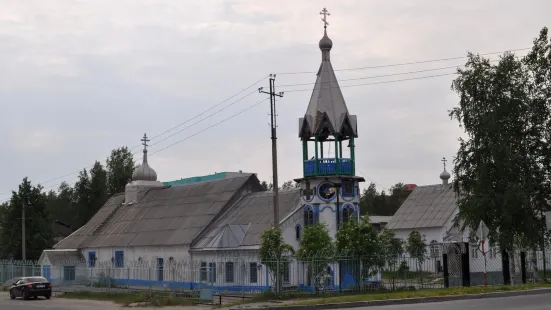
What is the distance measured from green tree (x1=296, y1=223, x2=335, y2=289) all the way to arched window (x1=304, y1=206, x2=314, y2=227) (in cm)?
577

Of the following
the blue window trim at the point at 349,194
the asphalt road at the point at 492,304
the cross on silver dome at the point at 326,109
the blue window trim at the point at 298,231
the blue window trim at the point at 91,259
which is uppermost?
the cross on silver dome at the point at 326,109

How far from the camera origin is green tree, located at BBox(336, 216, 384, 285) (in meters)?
32.8

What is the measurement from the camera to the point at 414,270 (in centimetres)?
3419

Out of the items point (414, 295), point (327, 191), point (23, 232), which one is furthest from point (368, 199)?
point (414, 295)

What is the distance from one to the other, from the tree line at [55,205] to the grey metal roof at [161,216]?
21.3 ft

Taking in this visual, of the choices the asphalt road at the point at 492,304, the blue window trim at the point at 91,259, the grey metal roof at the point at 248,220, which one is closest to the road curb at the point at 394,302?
the asphalt road at the point at 492,304

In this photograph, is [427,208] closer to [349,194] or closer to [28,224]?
[349,194]

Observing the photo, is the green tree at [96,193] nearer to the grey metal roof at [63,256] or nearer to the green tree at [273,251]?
the grey metal roof at [63,256]

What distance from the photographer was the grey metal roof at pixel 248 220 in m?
41.8

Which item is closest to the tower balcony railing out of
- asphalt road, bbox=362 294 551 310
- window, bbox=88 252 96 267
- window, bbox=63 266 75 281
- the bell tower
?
the bell tower

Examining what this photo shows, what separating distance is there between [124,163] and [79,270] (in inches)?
2073

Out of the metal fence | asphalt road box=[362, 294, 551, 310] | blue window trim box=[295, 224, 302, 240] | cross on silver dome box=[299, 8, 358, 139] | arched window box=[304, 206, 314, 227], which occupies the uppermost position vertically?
cross on silver dome box=[299, 8, 358, 139]

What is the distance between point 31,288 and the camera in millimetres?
38312

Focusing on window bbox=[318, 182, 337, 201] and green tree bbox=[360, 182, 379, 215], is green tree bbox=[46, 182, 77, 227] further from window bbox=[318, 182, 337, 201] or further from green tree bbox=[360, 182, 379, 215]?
window bbox=[318, 182, 337, 201]
